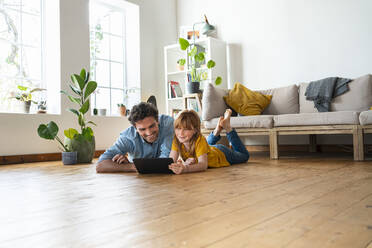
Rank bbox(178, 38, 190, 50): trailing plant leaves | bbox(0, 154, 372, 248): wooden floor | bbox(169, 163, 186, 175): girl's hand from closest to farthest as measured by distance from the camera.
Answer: bbox(0, 154, 372, 248): wooden floor < bbox(169, 163, 186, 175): girl's hand < bbox(178, 38, 190, 50): trailing plant leaves

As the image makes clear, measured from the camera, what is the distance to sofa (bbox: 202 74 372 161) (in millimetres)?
2982

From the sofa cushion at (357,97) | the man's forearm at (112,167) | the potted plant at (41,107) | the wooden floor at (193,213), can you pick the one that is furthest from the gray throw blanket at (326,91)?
the potted plant at (41,107)

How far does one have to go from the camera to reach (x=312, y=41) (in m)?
4.36

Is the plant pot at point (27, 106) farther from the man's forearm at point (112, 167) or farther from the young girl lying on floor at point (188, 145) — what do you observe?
the young girl lying on floor at point (188, 145)

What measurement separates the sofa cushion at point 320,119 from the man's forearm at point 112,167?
5.43 feet

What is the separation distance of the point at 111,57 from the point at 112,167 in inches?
120

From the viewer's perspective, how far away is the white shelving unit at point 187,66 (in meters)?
4.85

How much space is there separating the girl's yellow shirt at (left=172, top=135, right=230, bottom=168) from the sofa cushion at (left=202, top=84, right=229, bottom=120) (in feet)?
3.90

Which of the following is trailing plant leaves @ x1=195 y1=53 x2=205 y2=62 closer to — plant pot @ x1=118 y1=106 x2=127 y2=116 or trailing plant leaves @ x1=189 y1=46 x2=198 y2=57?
trailing plant leaves @ x1=189 y1=46 x2=198 y2=57

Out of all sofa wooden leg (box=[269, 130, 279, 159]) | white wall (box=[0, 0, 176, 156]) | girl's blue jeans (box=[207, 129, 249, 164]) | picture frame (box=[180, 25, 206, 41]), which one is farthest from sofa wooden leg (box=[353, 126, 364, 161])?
white wall (box=[0, 0, 176, 156])

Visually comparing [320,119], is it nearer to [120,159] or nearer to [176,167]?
[176,167]

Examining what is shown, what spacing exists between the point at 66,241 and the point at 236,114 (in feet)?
11.4

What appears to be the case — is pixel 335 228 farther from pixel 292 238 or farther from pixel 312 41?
pixel 312 41

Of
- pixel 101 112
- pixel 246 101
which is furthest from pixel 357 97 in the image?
pixel 101 112
